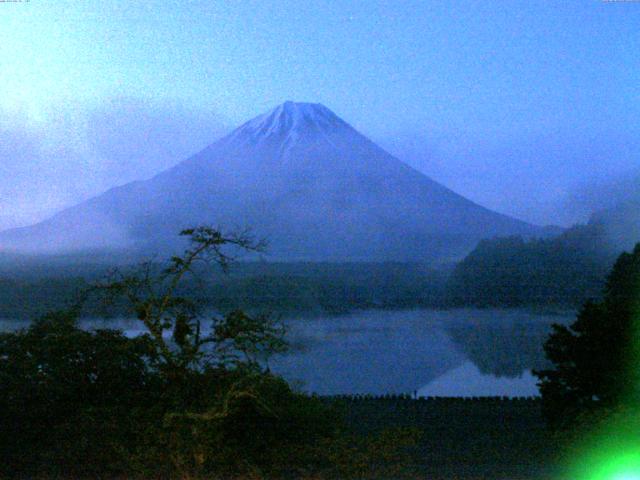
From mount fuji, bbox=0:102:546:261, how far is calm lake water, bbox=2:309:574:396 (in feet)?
14.9

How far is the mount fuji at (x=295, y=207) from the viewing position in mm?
19453

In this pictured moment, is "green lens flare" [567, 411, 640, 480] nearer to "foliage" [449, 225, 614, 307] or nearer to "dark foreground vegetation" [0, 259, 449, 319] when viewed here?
"dark foreground vegetation" [0, 259, 449, 319]

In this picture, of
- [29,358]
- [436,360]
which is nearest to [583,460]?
[29,358]

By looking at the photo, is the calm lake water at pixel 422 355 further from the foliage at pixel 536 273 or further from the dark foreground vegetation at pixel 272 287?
the foliage at pixel 536 273

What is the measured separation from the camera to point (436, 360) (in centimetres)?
1320

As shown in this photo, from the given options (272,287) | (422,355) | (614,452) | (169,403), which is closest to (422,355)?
(422,355)

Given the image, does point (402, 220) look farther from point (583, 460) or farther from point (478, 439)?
point (583, 460)

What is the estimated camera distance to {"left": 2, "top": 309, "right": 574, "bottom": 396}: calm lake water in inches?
474

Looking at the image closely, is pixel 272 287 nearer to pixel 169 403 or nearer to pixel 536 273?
pixel 169 403

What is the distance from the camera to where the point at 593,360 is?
7.51 m

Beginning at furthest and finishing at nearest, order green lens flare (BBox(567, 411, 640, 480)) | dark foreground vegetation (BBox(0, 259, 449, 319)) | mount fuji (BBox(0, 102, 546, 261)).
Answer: mount fuji (BBox(0, 102, 546, 261)) → dark foreground vegetation (BBox(0, 259, 449, 319)) → green lens flare (BBox(567, 411, 640, 480))

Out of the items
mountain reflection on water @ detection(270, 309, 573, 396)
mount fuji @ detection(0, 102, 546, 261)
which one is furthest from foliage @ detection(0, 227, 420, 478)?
mount fuji @ detection(0, 102, 546, 261)

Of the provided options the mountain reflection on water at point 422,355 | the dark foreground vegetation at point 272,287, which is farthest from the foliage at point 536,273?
the dark foreground vegetation at point 272,287

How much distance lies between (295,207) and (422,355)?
13.6m
